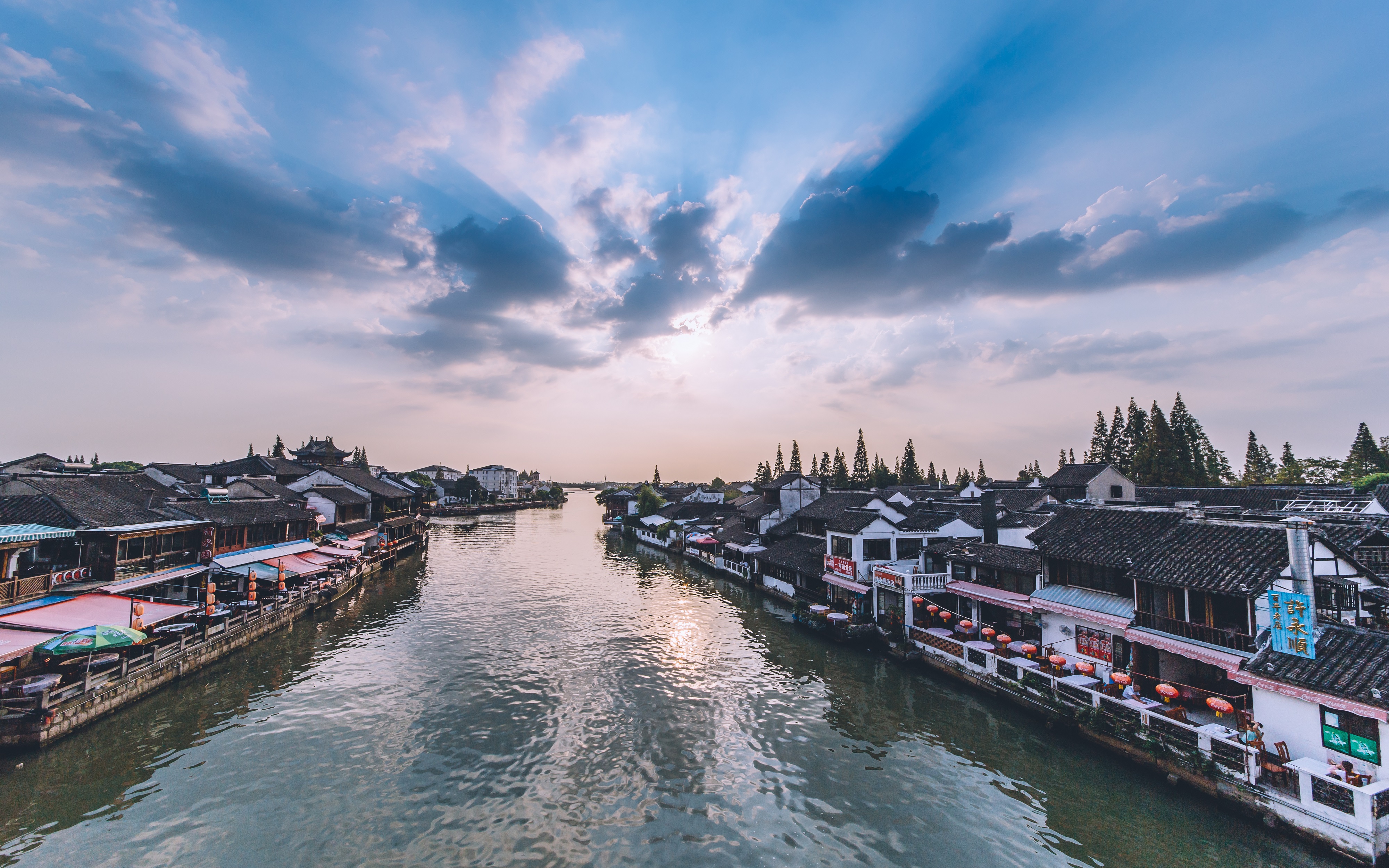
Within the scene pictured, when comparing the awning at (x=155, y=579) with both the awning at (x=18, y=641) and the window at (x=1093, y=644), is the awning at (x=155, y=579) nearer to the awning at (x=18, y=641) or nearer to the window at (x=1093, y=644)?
the awning at (x=18, y=641)

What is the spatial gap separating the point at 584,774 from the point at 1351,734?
896 inches

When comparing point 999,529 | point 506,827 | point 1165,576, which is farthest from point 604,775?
point 999,529

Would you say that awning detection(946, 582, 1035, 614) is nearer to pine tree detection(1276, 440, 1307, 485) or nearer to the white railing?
the white railing

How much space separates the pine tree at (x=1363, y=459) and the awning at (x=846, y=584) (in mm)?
87330

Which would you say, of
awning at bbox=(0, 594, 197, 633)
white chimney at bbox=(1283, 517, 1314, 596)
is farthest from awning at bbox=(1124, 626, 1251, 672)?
awning at bbox=(0, 594, 197, 633)

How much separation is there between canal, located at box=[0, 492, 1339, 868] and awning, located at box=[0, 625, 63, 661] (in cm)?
363

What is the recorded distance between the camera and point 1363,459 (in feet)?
248

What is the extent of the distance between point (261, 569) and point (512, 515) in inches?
4211

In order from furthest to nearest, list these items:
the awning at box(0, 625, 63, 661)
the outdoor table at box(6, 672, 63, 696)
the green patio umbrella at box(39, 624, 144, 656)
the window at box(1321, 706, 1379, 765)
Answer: the green patio umbrella at box(39, 624, 144, 656) → the outdoor table at box(6, 672, 63, 696) → the awning at box(0, 625, 63, 661) → the window at box(1321, 706, 1379, 765)

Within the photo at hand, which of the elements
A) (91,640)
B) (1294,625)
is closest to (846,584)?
(1294,625)

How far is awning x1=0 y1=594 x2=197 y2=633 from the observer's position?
20969 mm

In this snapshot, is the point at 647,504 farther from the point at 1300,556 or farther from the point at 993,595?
the point at 1300,556

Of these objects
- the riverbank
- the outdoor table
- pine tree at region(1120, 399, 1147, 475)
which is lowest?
the riverbank

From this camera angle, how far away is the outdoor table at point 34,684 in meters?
18.7
